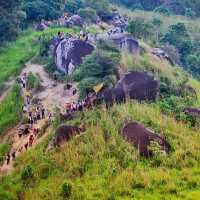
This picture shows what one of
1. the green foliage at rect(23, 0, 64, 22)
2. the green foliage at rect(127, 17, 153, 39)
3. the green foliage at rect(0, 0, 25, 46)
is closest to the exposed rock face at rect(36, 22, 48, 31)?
the green foliage at rect(23, 0, 64, 22)

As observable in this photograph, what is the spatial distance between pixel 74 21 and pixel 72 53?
12.2m

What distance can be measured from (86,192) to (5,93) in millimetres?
14861

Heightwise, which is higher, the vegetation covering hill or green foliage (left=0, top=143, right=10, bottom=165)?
the vegetation covering hill

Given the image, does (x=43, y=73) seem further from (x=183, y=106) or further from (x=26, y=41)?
(x=183, y=106)

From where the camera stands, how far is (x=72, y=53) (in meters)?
31.6

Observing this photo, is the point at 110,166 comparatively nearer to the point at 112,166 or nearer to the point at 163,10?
the point at 112,166

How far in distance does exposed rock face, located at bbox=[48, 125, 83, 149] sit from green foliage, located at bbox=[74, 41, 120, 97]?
13.2 ft

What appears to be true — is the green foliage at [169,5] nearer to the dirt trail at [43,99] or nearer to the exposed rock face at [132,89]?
the dirt trail at [43,99]

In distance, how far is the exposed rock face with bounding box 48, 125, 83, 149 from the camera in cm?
2153


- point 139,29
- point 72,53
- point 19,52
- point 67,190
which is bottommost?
point 19,52

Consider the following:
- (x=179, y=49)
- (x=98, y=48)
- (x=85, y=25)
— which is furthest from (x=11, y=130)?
(x=179, y=49)

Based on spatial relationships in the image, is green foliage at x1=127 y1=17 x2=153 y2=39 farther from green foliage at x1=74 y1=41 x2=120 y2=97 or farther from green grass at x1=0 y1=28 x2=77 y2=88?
green foliage at x1=74 y1=41 x2=120 y2=97

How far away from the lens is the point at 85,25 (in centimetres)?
4325

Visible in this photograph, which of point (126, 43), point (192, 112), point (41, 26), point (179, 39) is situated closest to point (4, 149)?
point (192, 112)
